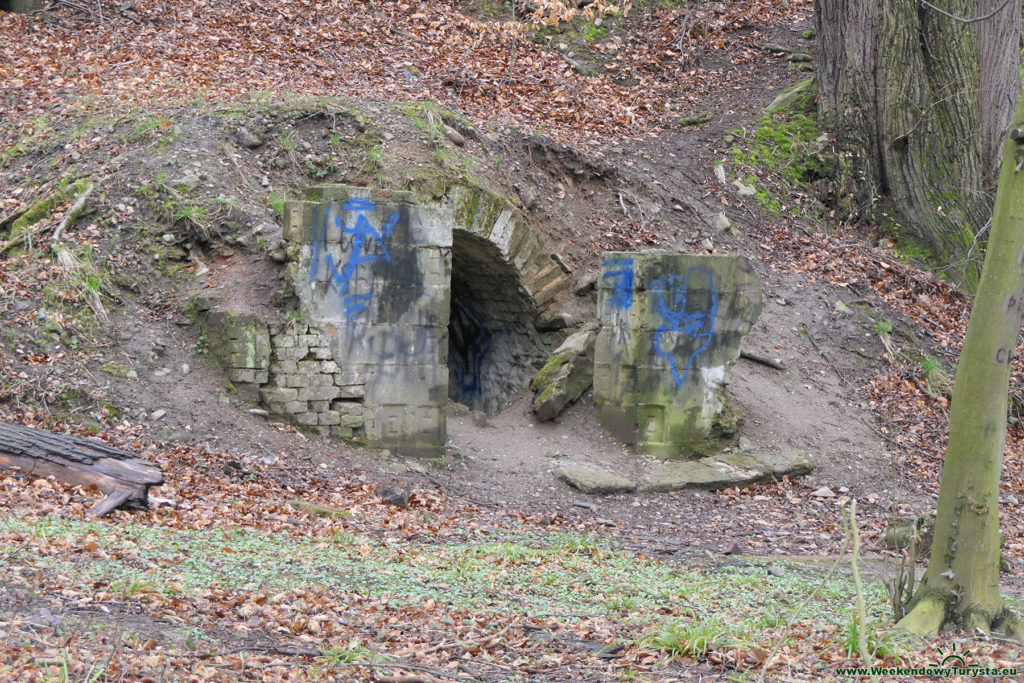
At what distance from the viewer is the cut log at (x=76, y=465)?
21.8ft

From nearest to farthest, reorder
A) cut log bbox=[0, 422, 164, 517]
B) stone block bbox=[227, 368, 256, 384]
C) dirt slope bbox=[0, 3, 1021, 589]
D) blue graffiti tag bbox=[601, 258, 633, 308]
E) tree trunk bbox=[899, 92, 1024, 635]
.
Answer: tree trunk bbox=[899, 92, 1024, 635] < cut log bbox=[0, 422, 164, 517] < dirt slope bbox=[0, 3, 1021, 589] < stone block bbox=[227, 368, 256, 384] < blue graffiti tag bbox=[601, 258, 633, 308]

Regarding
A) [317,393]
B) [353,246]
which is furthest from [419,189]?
[317,393]

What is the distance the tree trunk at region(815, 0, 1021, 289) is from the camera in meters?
14.1

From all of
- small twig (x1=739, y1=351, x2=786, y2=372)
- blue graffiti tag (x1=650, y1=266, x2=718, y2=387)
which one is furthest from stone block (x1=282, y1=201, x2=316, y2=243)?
small twig (x1=739, y1=351, x2=786, y2=372)

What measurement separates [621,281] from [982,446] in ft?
18.9

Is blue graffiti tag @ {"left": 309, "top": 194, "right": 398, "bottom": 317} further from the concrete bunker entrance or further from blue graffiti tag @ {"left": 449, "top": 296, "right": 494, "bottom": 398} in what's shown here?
blue graffiti tag @ {"left": 449, "top": 296, "right": 494, "bottom": 398}

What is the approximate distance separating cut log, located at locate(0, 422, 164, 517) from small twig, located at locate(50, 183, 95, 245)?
3.36m

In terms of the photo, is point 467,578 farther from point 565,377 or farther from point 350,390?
point 565,377

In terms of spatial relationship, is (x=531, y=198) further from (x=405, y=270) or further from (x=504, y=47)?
(x=504, y=47)

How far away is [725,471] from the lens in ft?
32.7

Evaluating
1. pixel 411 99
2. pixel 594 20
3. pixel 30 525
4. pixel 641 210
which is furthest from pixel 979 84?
pixel 30 525

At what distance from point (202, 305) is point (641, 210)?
241 inches

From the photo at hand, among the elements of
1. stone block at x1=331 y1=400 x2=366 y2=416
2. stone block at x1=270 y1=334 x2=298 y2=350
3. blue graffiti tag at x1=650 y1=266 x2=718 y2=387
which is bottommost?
stone block at x1=331 y1=400 x2=366 y2=416

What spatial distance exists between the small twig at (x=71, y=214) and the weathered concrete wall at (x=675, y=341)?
5.39 meters
